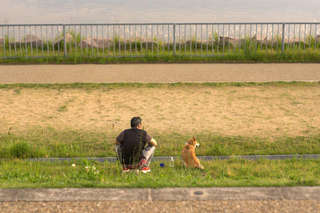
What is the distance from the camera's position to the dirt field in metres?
8.28

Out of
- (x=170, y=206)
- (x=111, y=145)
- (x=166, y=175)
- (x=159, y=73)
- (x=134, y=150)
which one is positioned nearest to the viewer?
(x=170, y=206)

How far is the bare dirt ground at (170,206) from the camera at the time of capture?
446 centimetres

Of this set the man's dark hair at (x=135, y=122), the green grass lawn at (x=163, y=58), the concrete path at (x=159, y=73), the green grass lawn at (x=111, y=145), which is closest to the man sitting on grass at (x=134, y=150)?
the man's dark hair at (x=135, y=122)

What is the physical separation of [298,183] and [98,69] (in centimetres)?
925

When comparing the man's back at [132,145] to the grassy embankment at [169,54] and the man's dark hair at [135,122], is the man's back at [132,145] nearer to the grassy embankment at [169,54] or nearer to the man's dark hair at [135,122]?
the man's dark hair at [135,122]

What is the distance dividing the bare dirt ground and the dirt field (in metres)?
3.28

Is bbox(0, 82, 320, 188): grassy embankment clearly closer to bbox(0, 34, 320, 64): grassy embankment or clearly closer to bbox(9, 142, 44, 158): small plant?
bbox(9, 142, 44, 158): small plant

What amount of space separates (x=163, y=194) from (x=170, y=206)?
0.29 m

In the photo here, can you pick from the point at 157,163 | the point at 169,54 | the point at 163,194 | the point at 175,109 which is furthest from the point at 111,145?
the point at 169,54

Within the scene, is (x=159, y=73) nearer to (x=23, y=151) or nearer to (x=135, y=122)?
(x=23, y=151)

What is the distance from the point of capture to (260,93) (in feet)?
34.7

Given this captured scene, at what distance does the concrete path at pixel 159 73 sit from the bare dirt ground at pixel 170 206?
7272mm

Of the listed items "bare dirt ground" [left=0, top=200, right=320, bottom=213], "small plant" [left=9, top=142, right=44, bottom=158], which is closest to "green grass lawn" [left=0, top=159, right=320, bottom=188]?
"small plant" [left=9, top=142, right=44, bottom=158]

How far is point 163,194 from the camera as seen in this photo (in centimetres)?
482
